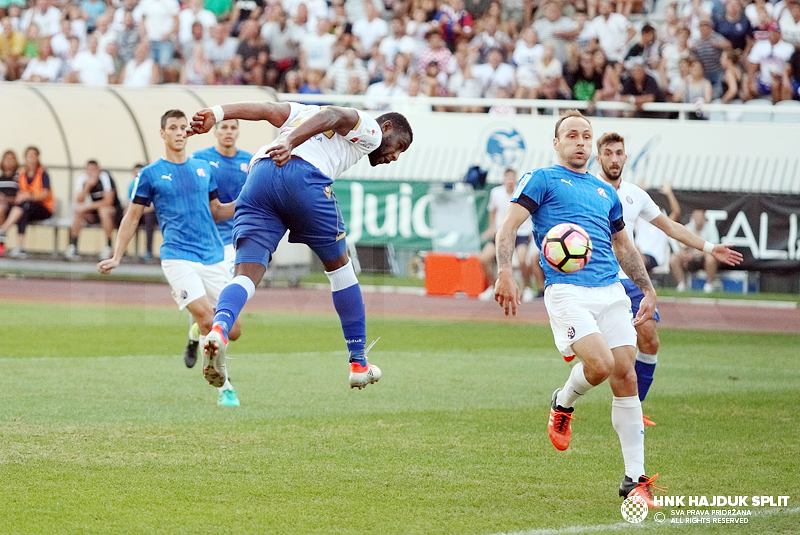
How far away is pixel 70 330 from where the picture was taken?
47.2 feet

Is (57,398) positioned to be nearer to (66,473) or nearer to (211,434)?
(211,434)

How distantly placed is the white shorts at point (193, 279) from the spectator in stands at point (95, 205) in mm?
10870

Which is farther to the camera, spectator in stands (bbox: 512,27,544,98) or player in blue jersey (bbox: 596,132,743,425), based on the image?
spectator in stands (bbox: 512,27,544,98)

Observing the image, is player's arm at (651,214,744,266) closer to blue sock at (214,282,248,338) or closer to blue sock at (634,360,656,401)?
blue sock at (634,360,656,401)

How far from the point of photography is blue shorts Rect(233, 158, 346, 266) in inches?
260

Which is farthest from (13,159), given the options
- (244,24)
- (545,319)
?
(545,319)

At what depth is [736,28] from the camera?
65.5 ft

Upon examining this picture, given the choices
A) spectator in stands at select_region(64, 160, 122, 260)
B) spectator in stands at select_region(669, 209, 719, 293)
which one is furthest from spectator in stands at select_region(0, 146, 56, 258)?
spectator in stands at select_region(669, 209, 719, 293)

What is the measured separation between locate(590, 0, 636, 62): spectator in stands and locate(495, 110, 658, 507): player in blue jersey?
48.1ft

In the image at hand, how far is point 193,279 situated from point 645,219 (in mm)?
4112

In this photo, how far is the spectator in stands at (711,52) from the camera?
19641 millimetres

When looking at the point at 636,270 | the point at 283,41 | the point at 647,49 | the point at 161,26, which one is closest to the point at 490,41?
the point at 647,49

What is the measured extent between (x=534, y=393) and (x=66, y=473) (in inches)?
196

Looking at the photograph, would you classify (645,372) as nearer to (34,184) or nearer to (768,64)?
(768,64)
